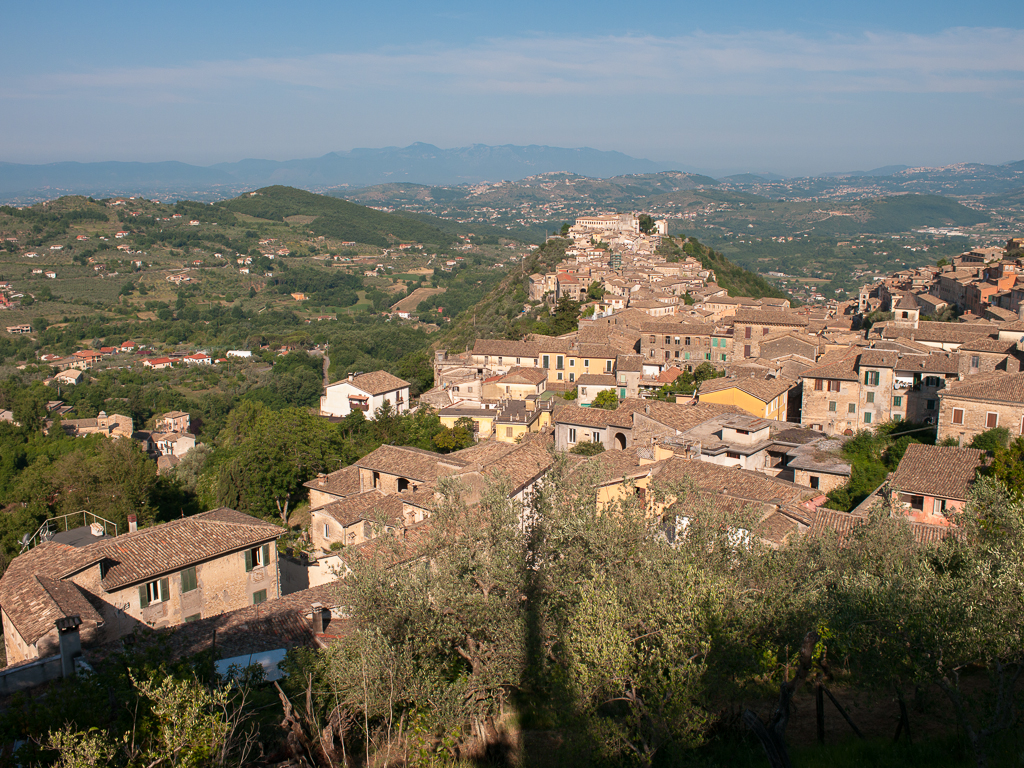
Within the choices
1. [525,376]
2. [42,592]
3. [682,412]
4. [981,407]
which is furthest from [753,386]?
[42,592]

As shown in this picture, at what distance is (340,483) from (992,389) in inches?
875

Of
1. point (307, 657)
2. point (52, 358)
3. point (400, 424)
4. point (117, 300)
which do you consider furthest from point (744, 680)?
point (117, 300)

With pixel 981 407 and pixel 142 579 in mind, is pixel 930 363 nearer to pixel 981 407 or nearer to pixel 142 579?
pixel 981 407

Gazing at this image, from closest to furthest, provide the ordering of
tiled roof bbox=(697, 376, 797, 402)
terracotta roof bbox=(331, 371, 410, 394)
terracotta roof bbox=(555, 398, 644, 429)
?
terracotta roof bbox=(555, 398, 644, 429), tiled roof bbox=(697, 376, 797, 402), terracotta roof bbox=(331, 371, 410, 394)

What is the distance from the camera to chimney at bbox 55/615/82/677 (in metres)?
13.1

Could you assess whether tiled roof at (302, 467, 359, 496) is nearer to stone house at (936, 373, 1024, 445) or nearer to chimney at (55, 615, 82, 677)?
chimney at (55, 615, 82, 677)

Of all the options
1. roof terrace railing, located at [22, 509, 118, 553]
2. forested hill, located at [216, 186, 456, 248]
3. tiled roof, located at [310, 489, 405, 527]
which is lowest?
roof terrace railing, located at [22, 509, 118, 553]

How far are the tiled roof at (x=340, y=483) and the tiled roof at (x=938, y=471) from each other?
56.9 ft

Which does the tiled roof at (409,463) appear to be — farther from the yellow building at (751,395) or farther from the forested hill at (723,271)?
the forested hill at (723,271)

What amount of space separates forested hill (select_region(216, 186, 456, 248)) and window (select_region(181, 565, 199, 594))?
165m

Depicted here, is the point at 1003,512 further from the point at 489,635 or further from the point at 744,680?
the point at 489,635

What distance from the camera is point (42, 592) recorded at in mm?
15156

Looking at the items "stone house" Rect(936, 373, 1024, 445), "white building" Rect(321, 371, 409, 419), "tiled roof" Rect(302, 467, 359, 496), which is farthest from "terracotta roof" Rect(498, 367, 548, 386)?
"stone house" Rect(936, 373, 1024, 445)

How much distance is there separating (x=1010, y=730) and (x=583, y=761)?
499 centimetres
